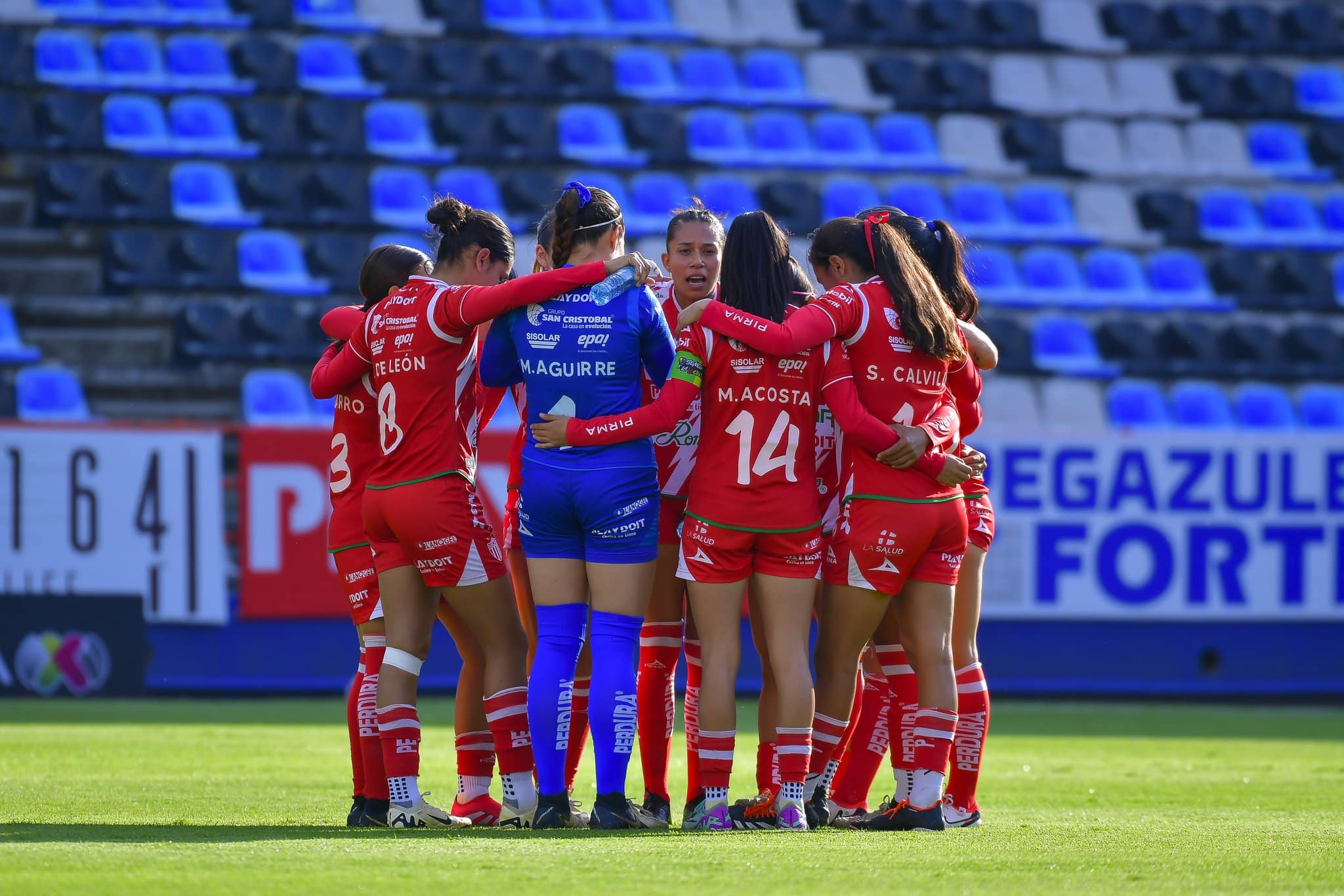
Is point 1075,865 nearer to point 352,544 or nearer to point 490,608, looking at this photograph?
point 490,608

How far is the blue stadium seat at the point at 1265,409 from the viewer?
14.5 meters

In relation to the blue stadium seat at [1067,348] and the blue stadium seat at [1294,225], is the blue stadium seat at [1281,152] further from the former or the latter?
the blue stadium seat at [1067,348]

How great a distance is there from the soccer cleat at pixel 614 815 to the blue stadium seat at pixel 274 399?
8.11 meters

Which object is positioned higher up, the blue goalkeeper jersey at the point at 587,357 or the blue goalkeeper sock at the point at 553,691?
the blue goalkeeper jersey at the point at 587,357

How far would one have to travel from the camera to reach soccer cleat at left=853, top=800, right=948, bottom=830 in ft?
17.2

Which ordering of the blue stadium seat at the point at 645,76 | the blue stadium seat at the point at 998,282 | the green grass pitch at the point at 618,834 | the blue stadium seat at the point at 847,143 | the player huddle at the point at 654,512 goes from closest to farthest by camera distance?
the green grass pitch at the point at 618,834 → the player huddle at the point at 654,512 → the blue stadium seat at the point at 998,282 → the blue stadium seat at the point at 847,143 → the blue stadium seat at the point at 645,76

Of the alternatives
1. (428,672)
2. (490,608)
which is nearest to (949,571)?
(490,608)

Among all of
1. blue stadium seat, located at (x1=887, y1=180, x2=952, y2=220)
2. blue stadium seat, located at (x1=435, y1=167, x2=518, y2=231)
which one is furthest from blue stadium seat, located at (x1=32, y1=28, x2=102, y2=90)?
blue stadium seat, located at (x1=887, y1=180, x2=952, y2=220)

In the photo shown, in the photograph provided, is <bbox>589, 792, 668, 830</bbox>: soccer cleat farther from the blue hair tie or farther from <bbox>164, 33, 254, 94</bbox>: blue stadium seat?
<bbox>164, 33, 254, 94</bbox>: blue stadium seat

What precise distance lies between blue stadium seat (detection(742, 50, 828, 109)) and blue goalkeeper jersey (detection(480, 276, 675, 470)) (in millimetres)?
11686

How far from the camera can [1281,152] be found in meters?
17.1

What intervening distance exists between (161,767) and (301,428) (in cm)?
452

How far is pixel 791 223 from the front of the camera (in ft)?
49.4

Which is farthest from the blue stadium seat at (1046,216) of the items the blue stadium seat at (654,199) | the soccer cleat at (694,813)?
the soccer cleat at (694,813)
